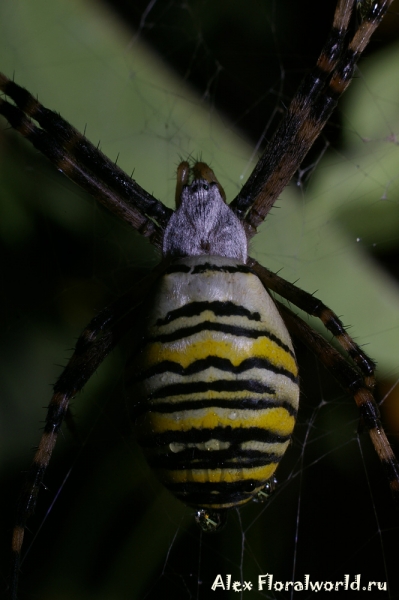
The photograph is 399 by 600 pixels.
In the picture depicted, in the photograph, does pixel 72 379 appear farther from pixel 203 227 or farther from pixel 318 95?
pixel 318 95

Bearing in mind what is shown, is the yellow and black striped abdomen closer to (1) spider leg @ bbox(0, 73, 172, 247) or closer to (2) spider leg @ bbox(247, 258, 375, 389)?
(2) spider leg @ bbox(247, 258, 375, 389)

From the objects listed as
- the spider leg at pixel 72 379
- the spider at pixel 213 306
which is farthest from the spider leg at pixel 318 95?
the spider leg at pixel 72 379

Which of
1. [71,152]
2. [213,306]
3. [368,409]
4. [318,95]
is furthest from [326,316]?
[71,152]

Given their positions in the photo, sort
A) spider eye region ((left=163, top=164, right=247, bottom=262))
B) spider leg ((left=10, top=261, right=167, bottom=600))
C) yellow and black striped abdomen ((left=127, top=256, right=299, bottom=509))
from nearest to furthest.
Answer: yellow and black striped abdomen ((left=127, top=256, right=299, bottom=509)) < spider leg ((left=10, top=261, right=167, bottom=600)) < spider eye region ((left=163, top=164, right=247, bottom=262))

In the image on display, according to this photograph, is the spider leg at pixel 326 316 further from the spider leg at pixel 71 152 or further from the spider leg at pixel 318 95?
the spider leg at pixel 71 152

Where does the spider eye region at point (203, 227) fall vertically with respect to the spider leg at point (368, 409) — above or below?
above

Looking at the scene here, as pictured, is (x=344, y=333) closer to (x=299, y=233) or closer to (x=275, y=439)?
(x=275, y=439)

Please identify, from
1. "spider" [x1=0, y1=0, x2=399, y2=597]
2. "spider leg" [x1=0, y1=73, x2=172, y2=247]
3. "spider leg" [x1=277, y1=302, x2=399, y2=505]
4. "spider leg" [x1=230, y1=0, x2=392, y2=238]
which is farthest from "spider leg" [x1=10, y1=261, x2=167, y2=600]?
"spider leg" [x1=277, y1=302, x2=399, y2=505]
